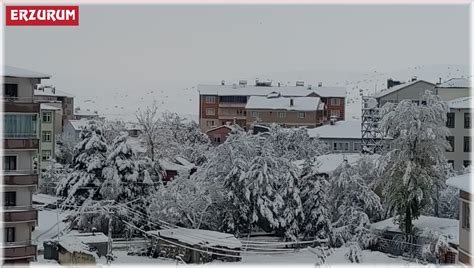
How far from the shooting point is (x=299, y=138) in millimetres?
8805

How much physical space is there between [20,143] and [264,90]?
883 cm

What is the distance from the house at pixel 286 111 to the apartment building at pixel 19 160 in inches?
295

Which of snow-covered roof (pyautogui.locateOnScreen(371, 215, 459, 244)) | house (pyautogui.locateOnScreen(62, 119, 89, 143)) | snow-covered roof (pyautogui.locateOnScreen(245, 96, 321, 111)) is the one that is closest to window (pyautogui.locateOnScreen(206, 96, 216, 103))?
snow-covered roof (pyautogui.locateOnScreen(245, 96, 321, 111))

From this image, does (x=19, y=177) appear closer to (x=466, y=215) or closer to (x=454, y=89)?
(x=466, y=215)

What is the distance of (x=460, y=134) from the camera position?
7.90 m

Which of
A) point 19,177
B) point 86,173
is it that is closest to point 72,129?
point 86,173

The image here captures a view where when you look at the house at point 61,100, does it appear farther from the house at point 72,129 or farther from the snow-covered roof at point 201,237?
the snow-covered roof at point 201,237

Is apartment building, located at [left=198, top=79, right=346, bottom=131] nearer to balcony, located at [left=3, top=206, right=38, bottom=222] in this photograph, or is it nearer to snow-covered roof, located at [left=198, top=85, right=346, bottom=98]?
snow-covered roof, located at [left=198, top=85, right=346, bottom=98]

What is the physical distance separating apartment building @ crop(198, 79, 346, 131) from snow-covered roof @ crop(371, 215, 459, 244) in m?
6.77

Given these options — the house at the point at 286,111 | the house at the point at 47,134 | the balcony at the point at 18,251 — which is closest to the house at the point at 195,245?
the balcony at the point at 18,251

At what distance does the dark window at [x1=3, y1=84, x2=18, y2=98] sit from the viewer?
4.70 m

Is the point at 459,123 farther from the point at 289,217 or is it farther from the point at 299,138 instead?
the point at 289,217

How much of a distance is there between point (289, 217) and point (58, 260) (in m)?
2.00

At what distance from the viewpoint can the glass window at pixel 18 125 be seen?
462 centimetres
